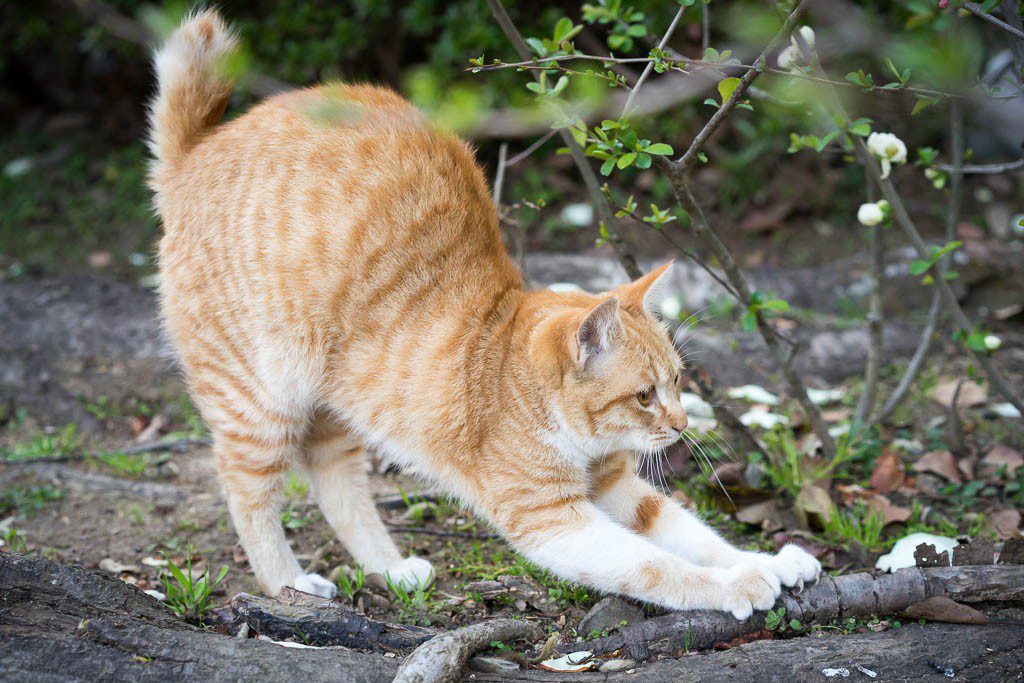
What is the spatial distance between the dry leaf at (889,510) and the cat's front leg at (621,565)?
2.62ft

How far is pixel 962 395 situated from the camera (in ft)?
13.5

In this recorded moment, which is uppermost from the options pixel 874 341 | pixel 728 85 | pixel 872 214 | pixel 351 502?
pixel 728 85

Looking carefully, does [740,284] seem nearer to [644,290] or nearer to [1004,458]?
[644,290]

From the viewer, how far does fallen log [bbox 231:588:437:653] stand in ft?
8.06

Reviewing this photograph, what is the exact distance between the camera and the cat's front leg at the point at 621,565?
8.39 ft

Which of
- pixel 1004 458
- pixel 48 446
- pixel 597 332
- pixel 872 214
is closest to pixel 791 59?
pixel 872 214

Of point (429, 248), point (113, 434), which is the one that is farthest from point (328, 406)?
point (113, 434)

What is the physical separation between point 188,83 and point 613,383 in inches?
68.5

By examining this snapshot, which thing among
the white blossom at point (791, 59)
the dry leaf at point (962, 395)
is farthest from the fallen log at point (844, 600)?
the dry leaf at point (962, 395)

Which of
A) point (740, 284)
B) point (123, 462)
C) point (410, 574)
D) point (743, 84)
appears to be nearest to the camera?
point (743, 84)

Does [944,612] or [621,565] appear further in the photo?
[621,565]

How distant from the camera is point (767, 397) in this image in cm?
395

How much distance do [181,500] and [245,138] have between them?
4.64 feet

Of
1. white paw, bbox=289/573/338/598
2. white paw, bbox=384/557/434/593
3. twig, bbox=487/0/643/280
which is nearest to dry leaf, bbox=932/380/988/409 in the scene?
twig, bbox=487/0/643/280
